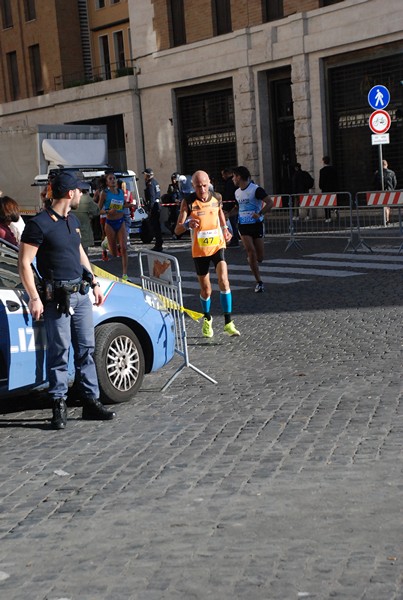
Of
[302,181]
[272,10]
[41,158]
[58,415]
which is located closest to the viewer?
[58,415]

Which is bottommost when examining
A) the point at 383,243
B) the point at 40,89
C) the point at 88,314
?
the point at 383,243

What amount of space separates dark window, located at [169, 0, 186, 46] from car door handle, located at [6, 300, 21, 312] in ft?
109

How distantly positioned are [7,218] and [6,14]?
40.9 meters

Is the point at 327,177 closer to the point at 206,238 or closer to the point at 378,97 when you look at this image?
the point at 378,97

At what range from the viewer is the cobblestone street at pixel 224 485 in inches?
184

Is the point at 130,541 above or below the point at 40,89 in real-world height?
below

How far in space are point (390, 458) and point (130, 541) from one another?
189cm

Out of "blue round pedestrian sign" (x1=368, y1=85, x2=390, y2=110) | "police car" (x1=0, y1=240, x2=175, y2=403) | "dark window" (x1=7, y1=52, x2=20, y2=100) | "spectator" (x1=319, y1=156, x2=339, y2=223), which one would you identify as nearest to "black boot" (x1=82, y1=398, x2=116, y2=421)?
"police car" (x1=0, y1=240, x2=175, y2=403)

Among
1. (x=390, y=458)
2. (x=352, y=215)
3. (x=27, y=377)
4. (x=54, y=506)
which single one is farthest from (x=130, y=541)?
(x=352, y=215)

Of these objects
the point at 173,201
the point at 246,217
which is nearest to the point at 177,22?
the point at 173,201

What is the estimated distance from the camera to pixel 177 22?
40.2 meters

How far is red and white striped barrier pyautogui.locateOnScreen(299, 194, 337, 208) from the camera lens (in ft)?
76.7

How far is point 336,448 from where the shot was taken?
22.2 feet

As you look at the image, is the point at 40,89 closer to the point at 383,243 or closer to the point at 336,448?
the point at 383,243
